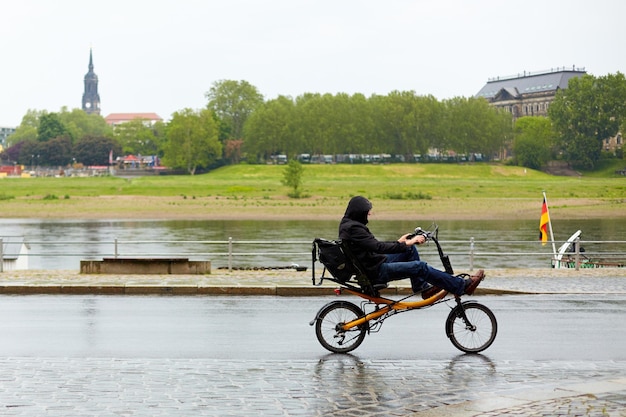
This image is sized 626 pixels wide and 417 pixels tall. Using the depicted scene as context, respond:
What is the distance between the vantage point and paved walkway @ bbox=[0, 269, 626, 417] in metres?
8.59

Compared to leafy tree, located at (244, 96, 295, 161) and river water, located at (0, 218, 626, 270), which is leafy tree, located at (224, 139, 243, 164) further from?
river water, located at (0, 218, 626, 270)

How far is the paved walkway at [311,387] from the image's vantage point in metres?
8.59

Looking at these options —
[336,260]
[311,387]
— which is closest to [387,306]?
[336,260]

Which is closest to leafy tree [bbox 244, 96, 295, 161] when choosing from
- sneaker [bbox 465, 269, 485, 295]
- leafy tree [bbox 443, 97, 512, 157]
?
leafy tree [bbox 443, 97, 512, 157]

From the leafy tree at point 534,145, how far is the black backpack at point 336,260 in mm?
154470

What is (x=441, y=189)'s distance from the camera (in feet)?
367

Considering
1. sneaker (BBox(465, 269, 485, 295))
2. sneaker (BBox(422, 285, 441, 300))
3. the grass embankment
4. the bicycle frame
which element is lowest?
the grass embankment

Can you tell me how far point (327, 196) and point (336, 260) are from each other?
304 feet

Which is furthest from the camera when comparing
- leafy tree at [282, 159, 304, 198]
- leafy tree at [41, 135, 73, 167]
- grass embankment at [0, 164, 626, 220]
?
leafy tree at [41, 135, 73, 167]

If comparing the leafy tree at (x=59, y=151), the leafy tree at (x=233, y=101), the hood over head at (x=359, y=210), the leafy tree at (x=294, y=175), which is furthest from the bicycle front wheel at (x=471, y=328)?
the leafy tree at (x=59, y=151)

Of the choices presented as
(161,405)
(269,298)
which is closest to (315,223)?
(269,298)

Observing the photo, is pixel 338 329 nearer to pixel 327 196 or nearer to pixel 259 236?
pixel 259 236

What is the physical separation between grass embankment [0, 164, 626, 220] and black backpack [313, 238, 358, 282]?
66.8 meters

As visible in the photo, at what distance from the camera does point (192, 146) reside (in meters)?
160
